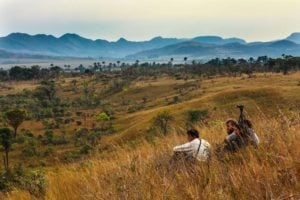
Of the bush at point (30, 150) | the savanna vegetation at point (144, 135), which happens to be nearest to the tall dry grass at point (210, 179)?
the savanna vegetation at point (144, 135)

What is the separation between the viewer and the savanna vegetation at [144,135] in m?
4.52

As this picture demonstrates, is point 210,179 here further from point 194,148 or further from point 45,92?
point 45,92

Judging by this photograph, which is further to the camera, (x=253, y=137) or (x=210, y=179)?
(x=253, y=137)

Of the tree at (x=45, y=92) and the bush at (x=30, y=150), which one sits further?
the tree at (x=45, y=92)

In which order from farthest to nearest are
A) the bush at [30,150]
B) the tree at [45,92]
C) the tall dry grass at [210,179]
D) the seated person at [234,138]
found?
1. the tree at [45,92]
2. the bush at [30,150]
3. the seated person at [234,138]
4. the tall dry grass at [210,179]

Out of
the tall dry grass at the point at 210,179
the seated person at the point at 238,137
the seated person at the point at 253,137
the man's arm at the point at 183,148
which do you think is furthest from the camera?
the man's arm at the point at 183,148

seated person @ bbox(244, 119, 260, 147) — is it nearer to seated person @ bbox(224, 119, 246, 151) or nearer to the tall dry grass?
seated person @ bbox(224, 119, 246, 151)

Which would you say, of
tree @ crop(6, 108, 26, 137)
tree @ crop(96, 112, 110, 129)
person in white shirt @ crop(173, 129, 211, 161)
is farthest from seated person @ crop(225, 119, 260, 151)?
tree @ crop(96, 112, 110, 129)

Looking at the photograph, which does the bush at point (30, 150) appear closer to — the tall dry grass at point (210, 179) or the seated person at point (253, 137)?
the tall dry grass at point (210, 179)

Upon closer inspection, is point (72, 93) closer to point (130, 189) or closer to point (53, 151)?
point (53, 151)

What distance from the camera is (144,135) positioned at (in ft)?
87.7

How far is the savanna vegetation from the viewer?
178 inches

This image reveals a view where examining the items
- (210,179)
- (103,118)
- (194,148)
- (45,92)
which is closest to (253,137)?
(194,148)

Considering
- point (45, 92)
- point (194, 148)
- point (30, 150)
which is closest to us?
point (194, 148)
